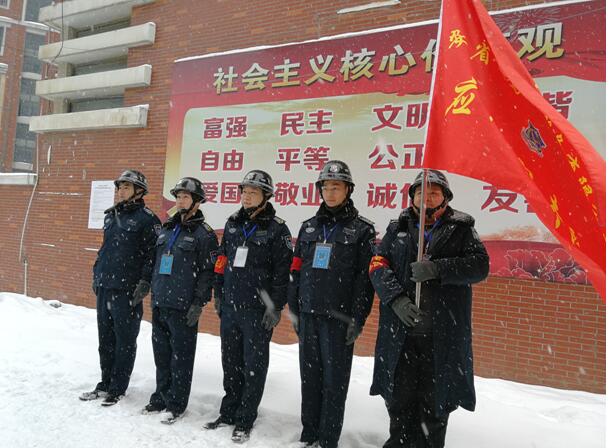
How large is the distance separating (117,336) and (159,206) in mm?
4291

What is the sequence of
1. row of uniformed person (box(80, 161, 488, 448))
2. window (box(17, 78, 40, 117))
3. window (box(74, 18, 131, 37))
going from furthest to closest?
window (box(17, 78, 40, 117)), window (box(74, 18, 131, 37)), row of uniformed person (box(80, 161, 488, 448))

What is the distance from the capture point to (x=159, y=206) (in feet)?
27.7

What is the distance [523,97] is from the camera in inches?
96.2

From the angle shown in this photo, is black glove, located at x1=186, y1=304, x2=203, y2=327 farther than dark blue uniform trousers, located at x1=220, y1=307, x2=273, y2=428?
Yes

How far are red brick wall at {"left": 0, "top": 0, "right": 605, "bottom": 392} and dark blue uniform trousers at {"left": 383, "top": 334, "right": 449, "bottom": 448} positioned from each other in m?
3.03

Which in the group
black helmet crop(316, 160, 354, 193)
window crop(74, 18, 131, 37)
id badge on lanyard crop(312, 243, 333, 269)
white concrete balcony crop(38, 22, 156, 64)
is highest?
window crop(74, 18, 131, 37)

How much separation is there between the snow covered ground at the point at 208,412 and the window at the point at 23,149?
29486 millimetres

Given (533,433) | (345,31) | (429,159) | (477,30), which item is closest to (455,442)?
(533,433)

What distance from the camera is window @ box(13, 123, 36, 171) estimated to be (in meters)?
31.2

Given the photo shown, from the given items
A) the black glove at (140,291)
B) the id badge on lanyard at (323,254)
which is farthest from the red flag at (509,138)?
the black glove at (140,291)

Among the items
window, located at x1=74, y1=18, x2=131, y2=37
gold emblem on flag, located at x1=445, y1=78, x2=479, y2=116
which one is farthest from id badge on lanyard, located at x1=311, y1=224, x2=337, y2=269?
window, located at x1=74, y1=18, x2=131, y2=37

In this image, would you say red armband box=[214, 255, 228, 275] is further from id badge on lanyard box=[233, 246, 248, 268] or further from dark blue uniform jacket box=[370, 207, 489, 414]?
dark blue uniform jacket box=[370, 207, 489, 414]

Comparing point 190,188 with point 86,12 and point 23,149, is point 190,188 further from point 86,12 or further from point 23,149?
point 23,149

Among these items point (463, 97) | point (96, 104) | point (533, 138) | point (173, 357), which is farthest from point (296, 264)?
point (96, 104)
